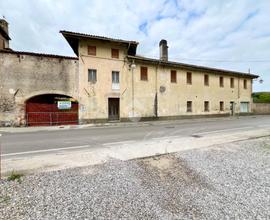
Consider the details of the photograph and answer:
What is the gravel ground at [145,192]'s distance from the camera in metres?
3.06

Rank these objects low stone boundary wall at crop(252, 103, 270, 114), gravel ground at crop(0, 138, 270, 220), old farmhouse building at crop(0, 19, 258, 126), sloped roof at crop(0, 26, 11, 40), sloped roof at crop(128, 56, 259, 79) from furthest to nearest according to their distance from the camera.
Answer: low stone boundary wall at crop(252, 103, 270, 114), sloped roof at crop(128, 56, 259, 79), sloped roof at crop(0, 26, 11, 40), old farmhouse building at crop(0, 19, 258, 126), gravel ground at crop(0, 138, 270, 220)

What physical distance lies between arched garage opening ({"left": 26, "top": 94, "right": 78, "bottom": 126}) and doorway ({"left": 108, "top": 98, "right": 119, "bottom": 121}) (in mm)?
3266

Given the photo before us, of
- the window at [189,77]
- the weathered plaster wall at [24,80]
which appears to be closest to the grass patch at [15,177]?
the weathered plaster wall at [24,80]

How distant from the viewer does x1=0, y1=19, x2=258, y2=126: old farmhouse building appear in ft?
52.3

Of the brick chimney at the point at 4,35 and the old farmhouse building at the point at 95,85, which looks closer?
the old farmhouse building at the point at 95,85

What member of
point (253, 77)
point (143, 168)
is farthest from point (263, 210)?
point (253, 77)

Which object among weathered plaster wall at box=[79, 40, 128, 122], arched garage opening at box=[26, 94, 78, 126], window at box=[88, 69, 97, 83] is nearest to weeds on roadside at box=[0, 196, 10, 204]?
arched garage opening at box=[26, 94, 78, 126]

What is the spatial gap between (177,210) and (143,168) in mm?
1870

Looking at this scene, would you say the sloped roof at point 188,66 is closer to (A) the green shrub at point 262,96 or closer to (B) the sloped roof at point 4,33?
(A) the green shrub at point 262,96

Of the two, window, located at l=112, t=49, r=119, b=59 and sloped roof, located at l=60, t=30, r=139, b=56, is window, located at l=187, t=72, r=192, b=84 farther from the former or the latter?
window, located at l=112, t=49, r=119, b=59

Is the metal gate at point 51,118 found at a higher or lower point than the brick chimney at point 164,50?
lower

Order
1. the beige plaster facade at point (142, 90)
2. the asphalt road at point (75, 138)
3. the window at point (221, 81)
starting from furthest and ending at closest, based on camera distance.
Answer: the window at point (221, 81) → the beige plaster facade at point (142, 90) → the asphalt road at point (75, 138)

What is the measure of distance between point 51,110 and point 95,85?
176 inches

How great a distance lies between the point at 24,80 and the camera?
16031mm
